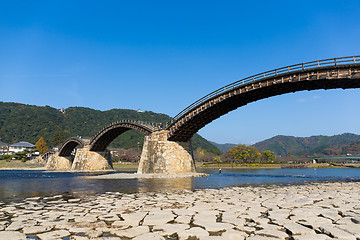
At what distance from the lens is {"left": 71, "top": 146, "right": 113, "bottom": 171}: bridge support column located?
5966 centimetres

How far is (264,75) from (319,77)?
18.8 feet

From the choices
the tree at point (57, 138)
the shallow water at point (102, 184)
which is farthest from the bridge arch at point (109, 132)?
the tree at point (57, 138)

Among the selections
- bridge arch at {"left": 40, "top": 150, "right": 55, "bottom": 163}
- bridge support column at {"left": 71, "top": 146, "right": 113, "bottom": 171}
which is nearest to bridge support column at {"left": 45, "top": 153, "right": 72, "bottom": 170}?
bridge arch at {"left": 40, "top": 150, "right": 55, "bottom": 163}

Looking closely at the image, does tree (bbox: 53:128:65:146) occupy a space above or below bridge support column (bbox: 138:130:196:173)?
above

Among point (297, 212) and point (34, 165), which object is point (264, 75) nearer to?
point (297, 212)

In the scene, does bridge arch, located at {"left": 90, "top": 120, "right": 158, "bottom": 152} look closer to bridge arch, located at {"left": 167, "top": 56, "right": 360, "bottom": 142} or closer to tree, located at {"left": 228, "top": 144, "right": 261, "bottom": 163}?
bridge arch, located at {"left": 167, "top": 56, "right": 360, "bottom": 142}

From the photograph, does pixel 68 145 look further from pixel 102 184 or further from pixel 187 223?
pixel 187 223

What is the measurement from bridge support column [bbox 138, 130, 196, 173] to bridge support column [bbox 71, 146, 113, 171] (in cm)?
2755

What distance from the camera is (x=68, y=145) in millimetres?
74438

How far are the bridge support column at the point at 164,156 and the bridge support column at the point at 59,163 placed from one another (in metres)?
51.9

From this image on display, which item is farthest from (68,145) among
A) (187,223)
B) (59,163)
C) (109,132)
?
(187,223)

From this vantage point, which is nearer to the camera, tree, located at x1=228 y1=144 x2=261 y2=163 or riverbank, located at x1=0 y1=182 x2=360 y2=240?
riverbank, located at x1=0 y1=182 x2=360 y2=240

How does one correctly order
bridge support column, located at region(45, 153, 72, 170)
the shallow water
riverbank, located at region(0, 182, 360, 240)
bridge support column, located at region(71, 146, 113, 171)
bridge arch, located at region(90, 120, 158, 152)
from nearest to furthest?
riverbank, located at region(0, 182, 360, 240)
the shallow water
bridge arch, located at region(90, 120, 158, 152)
bridge support column, located at region(71, 146, 113, 171)
bridge support column, located at region(45, 153, 72, 170)

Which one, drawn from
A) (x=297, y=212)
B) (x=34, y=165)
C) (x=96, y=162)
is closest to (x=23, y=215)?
(x=297, y=212)
